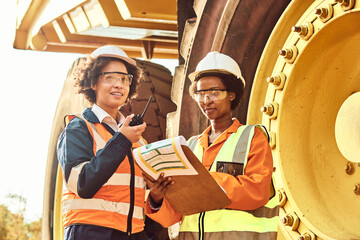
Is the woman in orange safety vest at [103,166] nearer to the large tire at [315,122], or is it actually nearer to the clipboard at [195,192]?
the clipboard at [195,192]

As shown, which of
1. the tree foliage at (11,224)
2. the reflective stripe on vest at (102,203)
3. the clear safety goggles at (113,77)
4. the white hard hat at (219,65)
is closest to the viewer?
the reflective stripe on vest at (102,203)

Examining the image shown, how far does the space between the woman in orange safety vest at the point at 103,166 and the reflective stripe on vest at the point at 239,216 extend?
0.27 meters

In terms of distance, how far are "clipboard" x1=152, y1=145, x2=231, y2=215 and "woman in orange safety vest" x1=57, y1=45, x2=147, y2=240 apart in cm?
21

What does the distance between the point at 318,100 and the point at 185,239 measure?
717 millimetres

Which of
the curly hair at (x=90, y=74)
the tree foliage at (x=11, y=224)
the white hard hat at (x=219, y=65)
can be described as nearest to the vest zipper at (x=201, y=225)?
the white hard hat at (x=219, y=65)

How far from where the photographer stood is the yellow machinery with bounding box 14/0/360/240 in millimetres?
1957

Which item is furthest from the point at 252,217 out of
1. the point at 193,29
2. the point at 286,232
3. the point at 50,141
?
the point at 50,141

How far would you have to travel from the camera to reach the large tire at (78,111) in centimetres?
360

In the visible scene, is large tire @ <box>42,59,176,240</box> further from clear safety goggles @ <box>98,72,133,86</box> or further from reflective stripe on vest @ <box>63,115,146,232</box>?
reflective stripe on vest @ <box>63,115,146,232</box>

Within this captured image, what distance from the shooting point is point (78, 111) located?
3.90 metres

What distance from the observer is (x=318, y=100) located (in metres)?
2.11

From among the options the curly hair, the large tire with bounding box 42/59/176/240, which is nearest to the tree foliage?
the large tire with bounding box 42/59/176/240

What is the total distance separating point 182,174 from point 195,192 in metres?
0.09

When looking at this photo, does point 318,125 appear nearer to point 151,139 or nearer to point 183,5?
point 183,5
